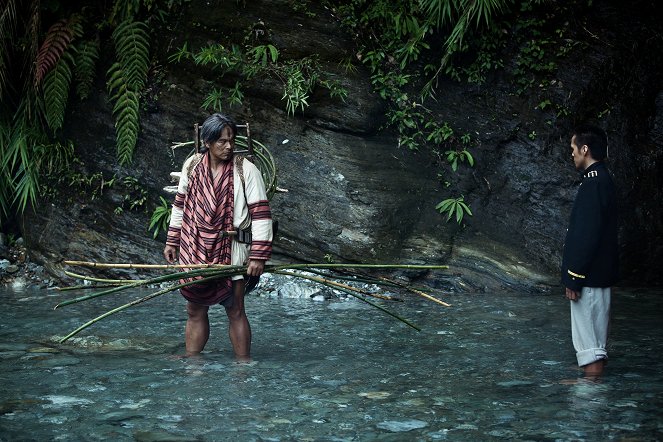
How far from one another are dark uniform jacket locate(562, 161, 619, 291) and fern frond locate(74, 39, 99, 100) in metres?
6.58

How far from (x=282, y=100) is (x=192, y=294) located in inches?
168

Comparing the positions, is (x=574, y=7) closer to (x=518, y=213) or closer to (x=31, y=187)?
(x=518, y=213)

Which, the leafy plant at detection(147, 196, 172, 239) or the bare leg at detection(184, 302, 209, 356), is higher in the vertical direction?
the leafy plant at detection(147, 196, 172, 239)

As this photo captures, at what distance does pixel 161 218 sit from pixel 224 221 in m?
4.12

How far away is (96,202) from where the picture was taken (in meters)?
10.2

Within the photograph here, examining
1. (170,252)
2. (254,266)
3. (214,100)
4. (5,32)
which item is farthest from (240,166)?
(5,32)

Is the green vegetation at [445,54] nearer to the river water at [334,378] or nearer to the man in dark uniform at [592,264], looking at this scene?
the river water at [334,378]

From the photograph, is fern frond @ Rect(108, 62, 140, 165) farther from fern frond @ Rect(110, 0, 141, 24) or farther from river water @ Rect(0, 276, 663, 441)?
river water @ Rect(0, 276, 663, 441)

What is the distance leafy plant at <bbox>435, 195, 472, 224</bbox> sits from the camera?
9609mm

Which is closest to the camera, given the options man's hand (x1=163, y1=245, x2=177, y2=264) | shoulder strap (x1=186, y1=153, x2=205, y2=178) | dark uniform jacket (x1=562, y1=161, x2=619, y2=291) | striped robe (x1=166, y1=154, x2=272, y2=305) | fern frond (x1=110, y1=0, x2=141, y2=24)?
dark uniform jacket (x1=562, y1=161, x2=619, y2=291)

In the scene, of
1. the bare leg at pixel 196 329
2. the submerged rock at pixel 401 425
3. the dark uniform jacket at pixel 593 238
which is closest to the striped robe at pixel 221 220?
the bare leg at pixel 196 329

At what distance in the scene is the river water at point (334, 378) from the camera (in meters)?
4.48

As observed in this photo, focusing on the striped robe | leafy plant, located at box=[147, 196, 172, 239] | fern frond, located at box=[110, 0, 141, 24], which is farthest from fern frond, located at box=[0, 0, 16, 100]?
the striped robe

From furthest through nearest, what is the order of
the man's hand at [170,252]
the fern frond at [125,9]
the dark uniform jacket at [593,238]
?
the fern frond at [125,9] < the man's hand at [170,252] < the dark uniform jacket at [593,238]
